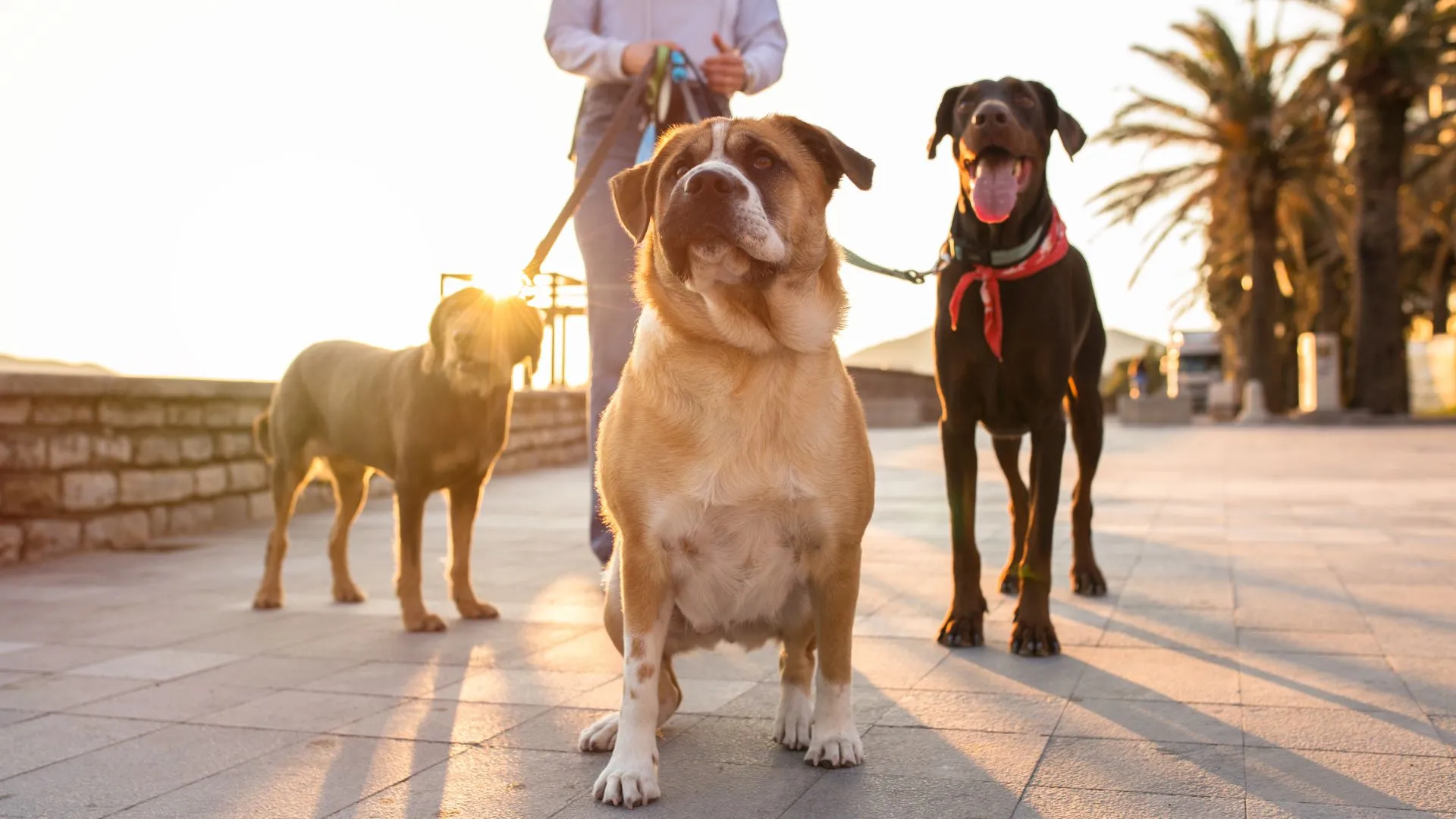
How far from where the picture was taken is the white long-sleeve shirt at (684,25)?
507 centimetres

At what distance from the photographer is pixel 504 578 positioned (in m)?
5.99

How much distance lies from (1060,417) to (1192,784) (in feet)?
6.15

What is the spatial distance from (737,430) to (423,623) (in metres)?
2.35

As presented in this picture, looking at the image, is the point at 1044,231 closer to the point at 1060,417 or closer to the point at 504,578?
the point at 1060,417

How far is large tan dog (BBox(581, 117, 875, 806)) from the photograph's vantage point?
109 inches

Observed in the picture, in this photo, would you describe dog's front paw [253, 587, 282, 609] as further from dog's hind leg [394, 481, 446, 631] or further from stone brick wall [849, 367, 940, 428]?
stone brick wall [849, 367, 940, 428]

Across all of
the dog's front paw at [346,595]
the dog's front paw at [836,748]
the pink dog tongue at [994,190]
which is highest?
the pink dog tongue at [994,190]

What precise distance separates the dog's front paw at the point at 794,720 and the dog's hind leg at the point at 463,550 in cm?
216

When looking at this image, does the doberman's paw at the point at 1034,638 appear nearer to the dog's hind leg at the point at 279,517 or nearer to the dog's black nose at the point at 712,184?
the dog's black nose at the point at 712,184

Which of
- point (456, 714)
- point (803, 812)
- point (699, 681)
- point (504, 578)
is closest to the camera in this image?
point (803, 812)

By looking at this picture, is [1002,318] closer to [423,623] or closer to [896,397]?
[423,623]

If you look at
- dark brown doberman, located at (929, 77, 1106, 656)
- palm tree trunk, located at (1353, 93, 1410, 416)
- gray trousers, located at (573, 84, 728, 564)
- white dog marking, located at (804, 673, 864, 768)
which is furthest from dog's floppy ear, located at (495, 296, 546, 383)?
palm tree trunk, located at (1353, 93, 1410, 416)

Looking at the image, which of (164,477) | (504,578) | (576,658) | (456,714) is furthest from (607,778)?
(164,477)

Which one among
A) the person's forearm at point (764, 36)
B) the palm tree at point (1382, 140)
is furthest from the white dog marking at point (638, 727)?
the palm tree at point (1382, 140)
